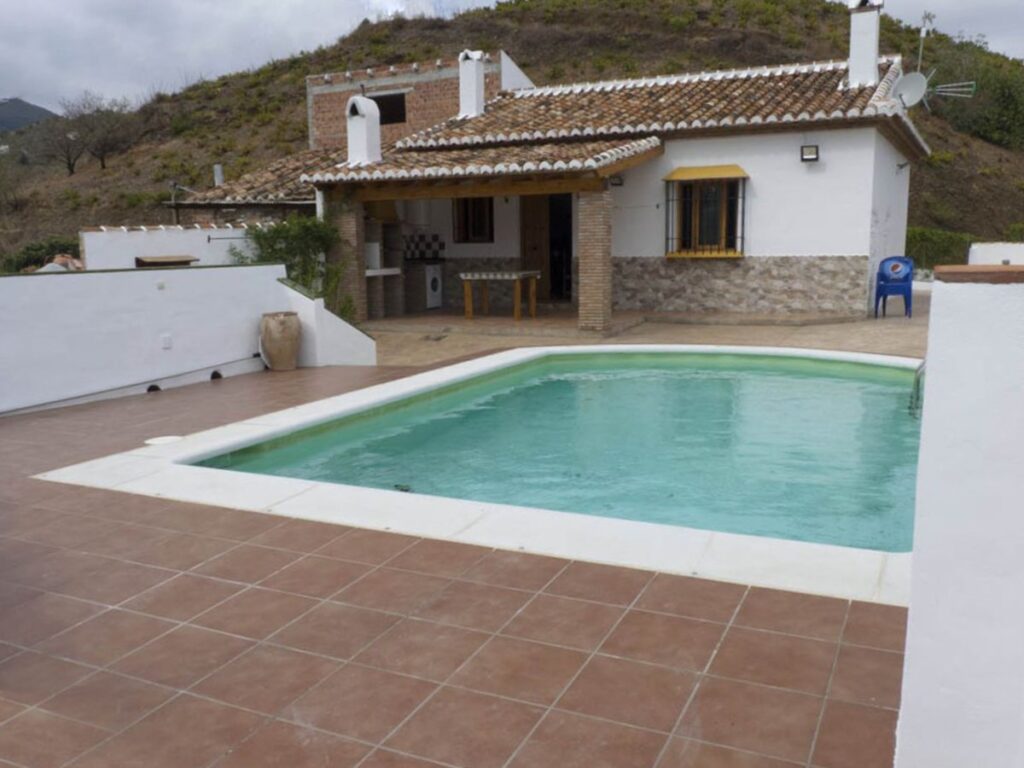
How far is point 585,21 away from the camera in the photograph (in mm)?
39750

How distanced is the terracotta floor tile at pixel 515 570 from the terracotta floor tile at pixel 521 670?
0.55m

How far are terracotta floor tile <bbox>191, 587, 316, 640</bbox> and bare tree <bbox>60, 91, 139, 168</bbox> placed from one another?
36.8m

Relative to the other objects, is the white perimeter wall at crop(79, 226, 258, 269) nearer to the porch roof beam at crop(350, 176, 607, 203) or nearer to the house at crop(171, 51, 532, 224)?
the porch roof beam at crop(350, 176, 607, 203)

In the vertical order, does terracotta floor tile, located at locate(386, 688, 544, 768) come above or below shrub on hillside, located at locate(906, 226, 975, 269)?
below

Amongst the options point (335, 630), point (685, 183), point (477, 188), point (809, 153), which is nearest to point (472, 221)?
point (477, 188)

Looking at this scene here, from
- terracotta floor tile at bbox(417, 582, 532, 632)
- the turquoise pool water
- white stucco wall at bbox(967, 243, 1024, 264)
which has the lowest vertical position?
the turquoise pool water

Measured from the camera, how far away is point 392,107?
70.2 feet

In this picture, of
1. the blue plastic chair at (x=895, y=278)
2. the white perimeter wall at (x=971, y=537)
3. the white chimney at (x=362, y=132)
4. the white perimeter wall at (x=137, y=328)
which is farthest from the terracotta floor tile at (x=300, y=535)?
the white chimney at (x=362, y=132)

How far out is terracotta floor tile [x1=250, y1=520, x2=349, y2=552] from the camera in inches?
169

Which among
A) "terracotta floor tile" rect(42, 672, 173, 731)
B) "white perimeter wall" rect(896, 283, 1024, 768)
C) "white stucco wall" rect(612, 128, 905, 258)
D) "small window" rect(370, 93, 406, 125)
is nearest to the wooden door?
"white stucco wall" rect(612, 128, 905, 258)

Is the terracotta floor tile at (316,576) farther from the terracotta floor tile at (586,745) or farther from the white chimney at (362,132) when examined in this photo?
the white chimney at (362,132)

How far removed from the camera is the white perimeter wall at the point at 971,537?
1795mm

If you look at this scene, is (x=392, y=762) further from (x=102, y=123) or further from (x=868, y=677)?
(x=102, y=123)

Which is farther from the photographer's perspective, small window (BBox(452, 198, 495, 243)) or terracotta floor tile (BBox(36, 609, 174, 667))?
small window (BBox(452, 198, 495, 243))
